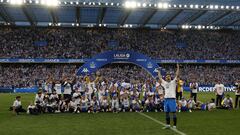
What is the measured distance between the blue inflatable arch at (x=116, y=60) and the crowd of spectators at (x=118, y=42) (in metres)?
22.0

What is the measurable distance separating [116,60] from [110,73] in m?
19.2

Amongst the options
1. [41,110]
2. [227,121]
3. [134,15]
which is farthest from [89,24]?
[227,121]

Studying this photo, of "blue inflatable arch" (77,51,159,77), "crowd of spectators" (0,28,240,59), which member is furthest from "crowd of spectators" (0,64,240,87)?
"blue inflatable arch" (77,51,159,77)

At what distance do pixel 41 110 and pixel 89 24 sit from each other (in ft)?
123

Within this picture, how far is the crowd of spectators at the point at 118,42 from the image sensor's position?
5262 cm

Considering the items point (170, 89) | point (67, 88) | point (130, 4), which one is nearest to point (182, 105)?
point (67, 88)

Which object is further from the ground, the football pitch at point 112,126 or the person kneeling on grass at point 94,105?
the person kneeling on grass at point 94,105

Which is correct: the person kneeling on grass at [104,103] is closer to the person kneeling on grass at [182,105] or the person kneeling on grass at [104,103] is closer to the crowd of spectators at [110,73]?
the person kneeling on grass at [182,105]

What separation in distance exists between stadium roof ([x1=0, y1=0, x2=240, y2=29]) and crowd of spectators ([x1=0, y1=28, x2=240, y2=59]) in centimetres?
140

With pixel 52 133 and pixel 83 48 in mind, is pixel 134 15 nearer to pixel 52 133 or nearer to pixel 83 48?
pixel 83 48

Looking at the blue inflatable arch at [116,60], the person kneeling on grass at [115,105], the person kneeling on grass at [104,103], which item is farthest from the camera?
the blue inflatable arch at [116,60]

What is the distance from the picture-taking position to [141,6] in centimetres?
4284

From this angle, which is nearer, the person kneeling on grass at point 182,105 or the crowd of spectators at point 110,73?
the person kneeling on grass at point 182,105

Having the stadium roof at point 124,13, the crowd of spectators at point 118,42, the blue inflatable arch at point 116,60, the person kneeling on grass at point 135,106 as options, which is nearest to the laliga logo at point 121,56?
the blue inflatable arch at point 116,60
